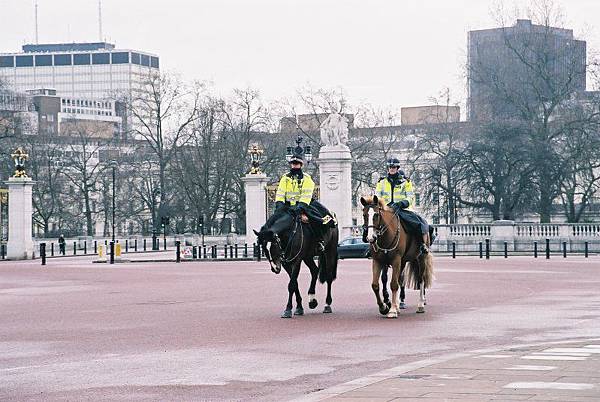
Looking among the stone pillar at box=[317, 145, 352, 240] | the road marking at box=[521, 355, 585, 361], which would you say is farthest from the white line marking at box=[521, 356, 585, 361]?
the stone pillar at box=[317, 145, 352, 240]

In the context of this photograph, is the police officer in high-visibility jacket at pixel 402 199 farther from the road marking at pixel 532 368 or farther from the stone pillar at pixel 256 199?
the stone pillar at pixel 256 199

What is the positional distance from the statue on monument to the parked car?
575cm

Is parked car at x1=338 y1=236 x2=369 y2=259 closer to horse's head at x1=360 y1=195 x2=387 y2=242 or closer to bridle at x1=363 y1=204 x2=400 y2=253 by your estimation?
bridle at x1=363 y1=204 x2=400 y2=253

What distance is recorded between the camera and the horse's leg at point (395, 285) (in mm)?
18547

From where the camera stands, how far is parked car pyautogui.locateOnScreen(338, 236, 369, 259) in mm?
50469

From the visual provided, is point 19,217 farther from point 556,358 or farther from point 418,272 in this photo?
point 556,358

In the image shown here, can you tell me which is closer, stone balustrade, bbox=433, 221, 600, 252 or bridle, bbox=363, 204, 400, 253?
bridle, bbox=363, 204, 400, 253

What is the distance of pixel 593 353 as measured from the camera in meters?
13.3

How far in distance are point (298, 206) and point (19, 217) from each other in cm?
4238

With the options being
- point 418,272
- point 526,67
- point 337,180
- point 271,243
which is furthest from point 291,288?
point 526,67

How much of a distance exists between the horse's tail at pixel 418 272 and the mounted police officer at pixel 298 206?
135 cm

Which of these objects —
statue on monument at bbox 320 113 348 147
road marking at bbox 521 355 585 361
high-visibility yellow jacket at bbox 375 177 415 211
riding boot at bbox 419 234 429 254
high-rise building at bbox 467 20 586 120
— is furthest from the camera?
high-rise building at bbox 467 20 586 120

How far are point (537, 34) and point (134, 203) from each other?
40.9m

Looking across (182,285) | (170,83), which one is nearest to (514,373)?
(182,285)
